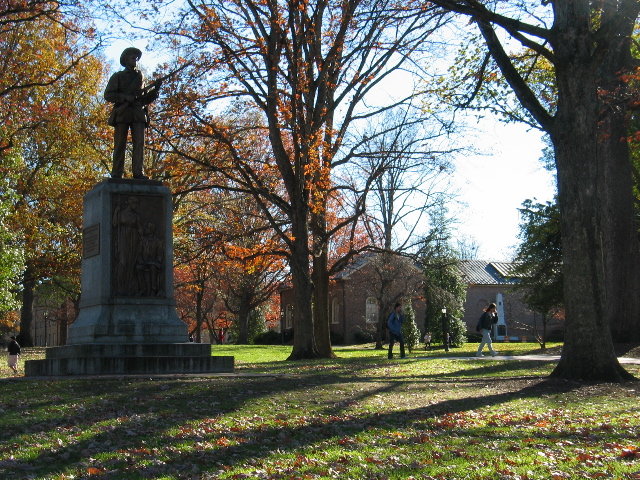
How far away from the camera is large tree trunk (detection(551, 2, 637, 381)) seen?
13867 millimetres

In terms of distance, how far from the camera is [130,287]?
1367cm

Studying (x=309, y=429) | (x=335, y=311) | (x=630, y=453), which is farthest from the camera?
(x=335, y=311)

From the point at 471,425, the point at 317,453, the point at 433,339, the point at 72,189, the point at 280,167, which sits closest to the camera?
the point at 317,453

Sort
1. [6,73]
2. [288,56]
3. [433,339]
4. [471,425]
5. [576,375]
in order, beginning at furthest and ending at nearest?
[433,339]
[6,73]
[288,56]
[576,375]
[471,425]

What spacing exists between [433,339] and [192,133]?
2713cm

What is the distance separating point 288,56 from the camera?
21219mm

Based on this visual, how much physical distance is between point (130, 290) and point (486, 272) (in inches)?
2304

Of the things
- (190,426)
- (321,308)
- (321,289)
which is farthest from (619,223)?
(190,426)

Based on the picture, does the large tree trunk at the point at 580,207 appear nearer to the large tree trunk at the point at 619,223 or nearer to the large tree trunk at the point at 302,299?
the large tree trunk at the point at 619,223

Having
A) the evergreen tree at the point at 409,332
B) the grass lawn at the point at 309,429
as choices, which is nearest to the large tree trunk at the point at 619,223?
the grass lawn at the point at 309,429

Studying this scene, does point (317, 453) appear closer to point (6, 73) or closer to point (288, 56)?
point (288, 56)

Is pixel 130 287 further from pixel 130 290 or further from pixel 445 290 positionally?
pixel 445 290

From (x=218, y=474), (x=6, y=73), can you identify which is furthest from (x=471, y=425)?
(x=6, y=73)

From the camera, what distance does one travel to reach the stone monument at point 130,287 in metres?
13.1
